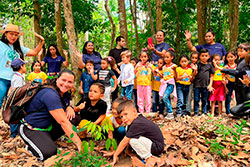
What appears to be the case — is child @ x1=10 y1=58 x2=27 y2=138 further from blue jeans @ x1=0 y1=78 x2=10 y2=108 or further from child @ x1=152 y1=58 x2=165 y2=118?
child @ x1=152 y1=58 x2=165 y2=118

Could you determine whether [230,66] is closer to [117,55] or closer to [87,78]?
[117,55]

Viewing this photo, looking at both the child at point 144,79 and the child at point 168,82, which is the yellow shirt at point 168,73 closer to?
the child at point 168,82

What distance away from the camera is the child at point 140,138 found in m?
3.22

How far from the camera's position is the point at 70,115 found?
3879 millimetres

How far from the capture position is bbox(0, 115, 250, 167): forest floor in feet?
10.6

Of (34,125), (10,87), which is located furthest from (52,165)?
(10,87)

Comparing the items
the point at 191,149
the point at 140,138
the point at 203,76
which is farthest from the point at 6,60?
the point at 203,76

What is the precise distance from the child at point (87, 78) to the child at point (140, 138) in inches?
105

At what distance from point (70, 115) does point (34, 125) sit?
0.62m

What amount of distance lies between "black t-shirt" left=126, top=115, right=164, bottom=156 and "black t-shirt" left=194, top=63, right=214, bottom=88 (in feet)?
9.24

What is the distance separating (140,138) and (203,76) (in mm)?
3198

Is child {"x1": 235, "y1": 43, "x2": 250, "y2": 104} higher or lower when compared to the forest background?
lower

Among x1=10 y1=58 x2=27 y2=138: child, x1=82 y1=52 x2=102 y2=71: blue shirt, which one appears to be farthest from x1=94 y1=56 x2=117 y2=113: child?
x1=10 y1=58 x2=27 y2=138: child

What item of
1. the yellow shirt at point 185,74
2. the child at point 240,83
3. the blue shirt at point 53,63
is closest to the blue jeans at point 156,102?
the yellow shirt at point 185,74
